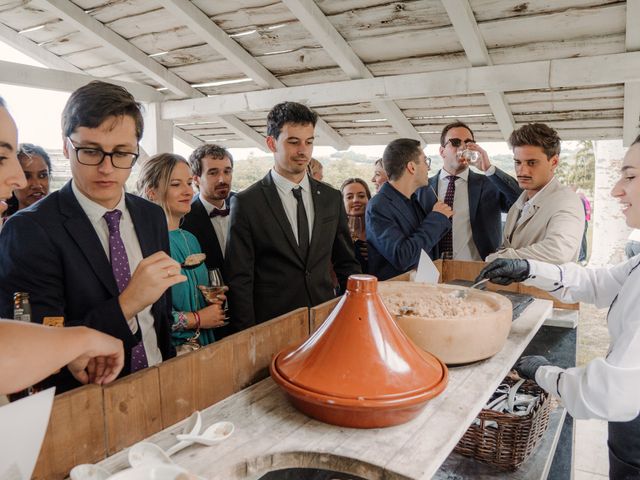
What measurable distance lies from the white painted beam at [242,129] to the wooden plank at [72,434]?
5099 mm

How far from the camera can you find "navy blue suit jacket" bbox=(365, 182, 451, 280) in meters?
2.61

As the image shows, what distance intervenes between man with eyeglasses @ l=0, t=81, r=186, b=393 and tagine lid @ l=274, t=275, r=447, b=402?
441 mm

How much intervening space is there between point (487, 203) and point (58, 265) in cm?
255

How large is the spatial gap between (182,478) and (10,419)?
0.82ft

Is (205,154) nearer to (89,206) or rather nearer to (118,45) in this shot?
(89,206)

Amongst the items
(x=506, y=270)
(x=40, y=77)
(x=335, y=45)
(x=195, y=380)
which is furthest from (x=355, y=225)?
(x=40, y=77)

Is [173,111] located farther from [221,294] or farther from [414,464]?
[414,464]

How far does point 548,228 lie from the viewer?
2459 mm

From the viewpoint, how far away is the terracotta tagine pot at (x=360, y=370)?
0.94 meters

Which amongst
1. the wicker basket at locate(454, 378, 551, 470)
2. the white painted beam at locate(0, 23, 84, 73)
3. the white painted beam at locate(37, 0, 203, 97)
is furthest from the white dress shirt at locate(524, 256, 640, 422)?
the white painted beam at locate(0, 23, 84, 73)

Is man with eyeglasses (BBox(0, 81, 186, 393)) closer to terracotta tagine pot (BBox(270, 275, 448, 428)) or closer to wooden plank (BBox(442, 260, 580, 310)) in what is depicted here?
terracotta tagine pot (BBox(270, 275, 448, 428))

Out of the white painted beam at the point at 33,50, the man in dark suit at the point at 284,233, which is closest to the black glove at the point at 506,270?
the man in dark suit at the point at 284,233

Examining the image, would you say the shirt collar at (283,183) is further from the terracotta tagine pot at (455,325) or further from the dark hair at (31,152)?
the dark hair at (31,152)

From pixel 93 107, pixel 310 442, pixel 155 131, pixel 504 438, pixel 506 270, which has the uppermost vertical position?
pixel 155 131
